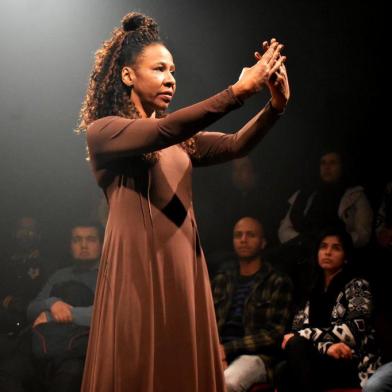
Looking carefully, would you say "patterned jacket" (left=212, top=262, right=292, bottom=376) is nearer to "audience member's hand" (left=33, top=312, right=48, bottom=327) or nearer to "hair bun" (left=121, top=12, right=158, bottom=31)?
"audience member's hand" (left=33, top=312, right=48, bottom=327)

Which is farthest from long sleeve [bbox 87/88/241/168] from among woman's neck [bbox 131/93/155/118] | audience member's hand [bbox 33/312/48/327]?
audience member's hand [bbox 33/312/48/327]

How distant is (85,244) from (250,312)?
0.98 meters

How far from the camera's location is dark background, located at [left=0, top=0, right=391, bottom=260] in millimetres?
3688

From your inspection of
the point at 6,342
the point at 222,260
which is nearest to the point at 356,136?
the point at 222,260

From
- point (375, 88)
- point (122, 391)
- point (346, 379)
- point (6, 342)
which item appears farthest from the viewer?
point (375, 88)

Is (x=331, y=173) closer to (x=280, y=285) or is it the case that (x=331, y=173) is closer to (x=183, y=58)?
(x=280, y=285)

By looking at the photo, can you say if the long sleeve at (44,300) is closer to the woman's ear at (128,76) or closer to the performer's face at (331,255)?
the performer's face at (331,255)

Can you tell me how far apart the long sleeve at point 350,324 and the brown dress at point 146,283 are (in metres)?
1.30

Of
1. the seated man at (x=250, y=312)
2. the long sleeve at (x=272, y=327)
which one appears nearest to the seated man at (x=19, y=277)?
the seated man at (x=250, y=312)

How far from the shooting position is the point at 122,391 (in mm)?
1572

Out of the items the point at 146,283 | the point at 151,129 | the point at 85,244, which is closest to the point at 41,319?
the point at 85,244

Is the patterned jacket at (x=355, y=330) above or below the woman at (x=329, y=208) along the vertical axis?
below

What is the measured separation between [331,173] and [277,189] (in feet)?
1.04

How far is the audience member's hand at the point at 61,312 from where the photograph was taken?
334 cm
